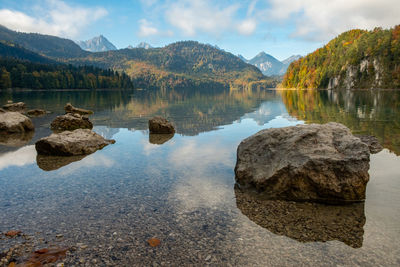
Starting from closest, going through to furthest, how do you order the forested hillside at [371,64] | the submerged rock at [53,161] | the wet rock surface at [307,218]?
the wet rock surface at [307,218] → the submerged rock at [53,161] → the forested hillside at [371,64]

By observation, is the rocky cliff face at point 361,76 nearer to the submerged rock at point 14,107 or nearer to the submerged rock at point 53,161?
the submerged rock at point 14,107

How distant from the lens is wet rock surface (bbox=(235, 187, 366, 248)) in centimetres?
775

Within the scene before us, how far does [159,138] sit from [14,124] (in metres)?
15.2

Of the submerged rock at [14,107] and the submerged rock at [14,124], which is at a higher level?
the submerged rock at [14,107]

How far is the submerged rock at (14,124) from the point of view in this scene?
2521cm

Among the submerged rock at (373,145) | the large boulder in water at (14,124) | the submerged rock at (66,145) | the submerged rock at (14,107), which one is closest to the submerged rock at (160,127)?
the submerged rock at (66,145)

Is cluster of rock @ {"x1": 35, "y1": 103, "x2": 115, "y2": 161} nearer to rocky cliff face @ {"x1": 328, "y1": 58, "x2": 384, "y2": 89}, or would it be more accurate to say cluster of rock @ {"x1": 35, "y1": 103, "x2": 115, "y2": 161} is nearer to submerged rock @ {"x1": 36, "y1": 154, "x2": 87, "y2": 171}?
submerged rock @ {"x1": 36, "y1": 154, "x2": 87, "y2": 171}

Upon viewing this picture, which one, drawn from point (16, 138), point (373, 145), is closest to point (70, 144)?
point (16, 138)

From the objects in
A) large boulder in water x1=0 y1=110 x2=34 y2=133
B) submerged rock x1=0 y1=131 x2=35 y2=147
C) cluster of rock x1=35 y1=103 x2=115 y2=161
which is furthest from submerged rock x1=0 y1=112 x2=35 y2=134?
cluster of rock x1=35 y1=103 x2=115 y2=161

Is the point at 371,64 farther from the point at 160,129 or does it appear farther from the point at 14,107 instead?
the point at 14,107

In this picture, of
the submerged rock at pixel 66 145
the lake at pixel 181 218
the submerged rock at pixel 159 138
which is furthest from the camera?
the submerged rock at pixel 159 138

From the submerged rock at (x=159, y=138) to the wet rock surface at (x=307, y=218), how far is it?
38.9 ft

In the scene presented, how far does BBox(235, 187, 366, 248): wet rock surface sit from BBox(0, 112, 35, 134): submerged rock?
82.2 feet

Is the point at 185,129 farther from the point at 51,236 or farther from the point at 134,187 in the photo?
the point at 51,236
